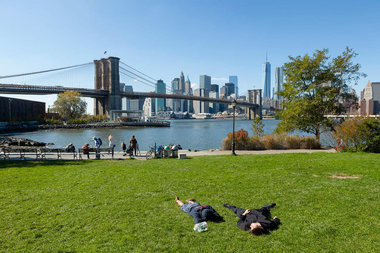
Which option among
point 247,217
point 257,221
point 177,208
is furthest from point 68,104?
point 257,221

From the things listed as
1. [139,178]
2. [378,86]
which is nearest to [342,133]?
[139,178]

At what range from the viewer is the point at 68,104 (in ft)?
248

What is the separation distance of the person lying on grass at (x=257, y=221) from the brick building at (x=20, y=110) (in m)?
73.4

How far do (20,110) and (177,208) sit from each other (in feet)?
268

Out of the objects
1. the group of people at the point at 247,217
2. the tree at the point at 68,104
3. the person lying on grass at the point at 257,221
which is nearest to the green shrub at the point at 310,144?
the group of people at the point at 247,217

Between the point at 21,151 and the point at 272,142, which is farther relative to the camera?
the point at 272,142

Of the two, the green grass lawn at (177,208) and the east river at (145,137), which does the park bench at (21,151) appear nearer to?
the green grass lawn at (177,208)

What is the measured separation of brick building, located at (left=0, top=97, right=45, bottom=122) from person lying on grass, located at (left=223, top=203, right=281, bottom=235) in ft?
241

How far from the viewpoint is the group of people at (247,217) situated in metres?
4.88

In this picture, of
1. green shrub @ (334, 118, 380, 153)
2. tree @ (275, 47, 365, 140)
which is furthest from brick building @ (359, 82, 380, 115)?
green shrub @ (334, 118, 380, 153)

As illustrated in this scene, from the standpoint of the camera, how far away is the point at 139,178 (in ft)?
29.6

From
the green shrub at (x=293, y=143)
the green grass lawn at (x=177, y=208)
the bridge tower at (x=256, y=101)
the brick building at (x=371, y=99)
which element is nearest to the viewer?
the green grass lawn at (x=177, y=208)

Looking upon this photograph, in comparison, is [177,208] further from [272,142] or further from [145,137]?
[145,137]

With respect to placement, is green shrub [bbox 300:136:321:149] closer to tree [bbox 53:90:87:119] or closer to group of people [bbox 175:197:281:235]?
group of people [bbox 175:197:281:235]
